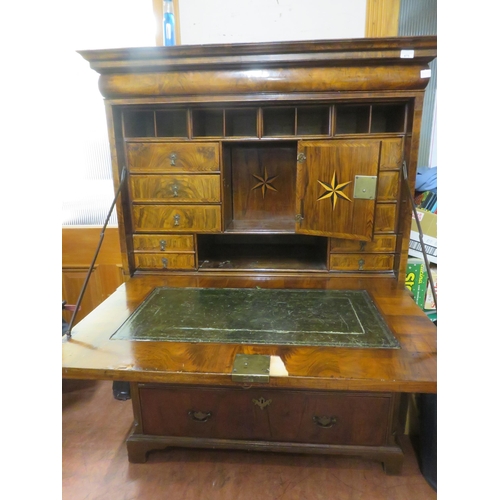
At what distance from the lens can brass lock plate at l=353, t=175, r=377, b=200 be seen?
1.40 meters

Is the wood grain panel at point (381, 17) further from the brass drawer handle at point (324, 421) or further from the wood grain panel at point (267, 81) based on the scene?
the brass drawer handle at point (324, 421)

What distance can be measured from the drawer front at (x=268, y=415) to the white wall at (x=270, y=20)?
64.7 inches

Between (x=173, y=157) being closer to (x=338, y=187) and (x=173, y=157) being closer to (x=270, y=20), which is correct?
(x=338, y=187)

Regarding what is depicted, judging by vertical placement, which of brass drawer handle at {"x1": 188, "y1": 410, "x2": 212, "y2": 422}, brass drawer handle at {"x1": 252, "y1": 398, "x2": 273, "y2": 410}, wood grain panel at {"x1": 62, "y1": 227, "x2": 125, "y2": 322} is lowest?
brass drawer handle at {"x1": 188, "y1": 410, "x2": 212, "y2": 422}

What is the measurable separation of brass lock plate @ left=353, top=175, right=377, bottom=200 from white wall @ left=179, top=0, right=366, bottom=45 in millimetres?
801

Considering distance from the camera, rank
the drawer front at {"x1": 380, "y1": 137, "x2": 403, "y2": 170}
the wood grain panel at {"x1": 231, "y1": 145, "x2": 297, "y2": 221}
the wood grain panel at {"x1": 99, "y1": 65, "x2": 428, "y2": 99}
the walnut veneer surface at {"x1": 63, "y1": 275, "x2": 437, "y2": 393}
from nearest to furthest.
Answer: the walnut veneer surface at {"x1": 63, "y1": 275, "x2": 437, "y2": 393} → the wood grain panel at {"x1": 99, "y1": 65, "x2": 428, "y2": 99} → the drawer front at {"x1": 380, "y1": 137, "x2": 403, "y2": 170} → the wood grain panel at {"x1": 231, "y1": 145, "x2": 297, "y2": 221}

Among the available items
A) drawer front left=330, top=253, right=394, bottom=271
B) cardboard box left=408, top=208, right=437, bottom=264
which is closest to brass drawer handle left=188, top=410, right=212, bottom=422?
drawer front left=330, top=253, right=394, bottom=271

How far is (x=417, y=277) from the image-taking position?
1670mm

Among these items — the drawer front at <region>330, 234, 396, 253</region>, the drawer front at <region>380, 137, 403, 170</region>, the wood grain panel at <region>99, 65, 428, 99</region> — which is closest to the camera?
the wood grain panel at <region>99, 65, 428, 99</region>

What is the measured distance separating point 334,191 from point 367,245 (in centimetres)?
30

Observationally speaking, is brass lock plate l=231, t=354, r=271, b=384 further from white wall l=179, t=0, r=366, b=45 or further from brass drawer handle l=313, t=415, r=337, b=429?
white wall l=179, t=0, r=366, b=45

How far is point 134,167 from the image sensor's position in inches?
60.8

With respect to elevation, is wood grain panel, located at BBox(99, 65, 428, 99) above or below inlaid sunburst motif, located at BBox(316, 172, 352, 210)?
above

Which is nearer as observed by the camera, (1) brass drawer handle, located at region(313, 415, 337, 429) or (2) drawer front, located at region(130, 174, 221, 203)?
(1) brass drawer handle, located at region(313, 415, 337, 429)
